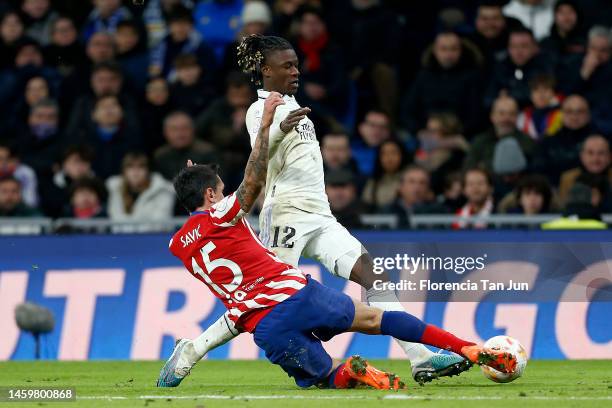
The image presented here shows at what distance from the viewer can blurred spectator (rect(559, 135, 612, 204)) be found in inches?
605

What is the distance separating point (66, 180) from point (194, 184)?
24.6ft

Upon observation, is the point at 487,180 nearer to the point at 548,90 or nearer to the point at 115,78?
the point at 548,90

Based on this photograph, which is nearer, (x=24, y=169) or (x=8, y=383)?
(x=8, y=383)

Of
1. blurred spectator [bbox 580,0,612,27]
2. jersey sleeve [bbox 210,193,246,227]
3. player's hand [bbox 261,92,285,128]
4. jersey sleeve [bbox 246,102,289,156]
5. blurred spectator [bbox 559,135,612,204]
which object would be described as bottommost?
blurred spectator [bbox 559,135,612,204]

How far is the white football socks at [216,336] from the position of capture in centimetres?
1064

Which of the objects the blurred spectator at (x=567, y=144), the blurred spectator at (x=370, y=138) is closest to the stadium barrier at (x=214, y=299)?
the blurred spectator at (x=567, y=144)

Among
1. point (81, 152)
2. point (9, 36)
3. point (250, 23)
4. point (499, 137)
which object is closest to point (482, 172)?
point (499, 137)

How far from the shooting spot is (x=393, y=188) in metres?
16.2

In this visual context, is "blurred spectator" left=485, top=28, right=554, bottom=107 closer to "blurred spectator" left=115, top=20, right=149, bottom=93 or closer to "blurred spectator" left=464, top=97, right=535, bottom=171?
"blurred spectator" left=464, top=97, right=535, bottom=171

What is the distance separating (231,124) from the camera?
17328mm

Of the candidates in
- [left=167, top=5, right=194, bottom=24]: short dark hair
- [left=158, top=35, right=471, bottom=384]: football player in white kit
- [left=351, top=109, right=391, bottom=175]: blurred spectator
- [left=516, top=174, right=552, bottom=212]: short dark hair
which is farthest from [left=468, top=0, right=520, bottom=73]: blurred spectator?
[left=158, top=35, right=471, bottom=384]: football player in white kit

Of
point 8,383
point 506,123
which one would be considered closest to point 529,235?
point 506,123

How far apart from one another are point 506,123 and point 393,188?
1440mm

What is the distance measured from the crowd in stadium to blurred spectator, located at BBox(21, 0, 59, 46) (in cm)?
5
